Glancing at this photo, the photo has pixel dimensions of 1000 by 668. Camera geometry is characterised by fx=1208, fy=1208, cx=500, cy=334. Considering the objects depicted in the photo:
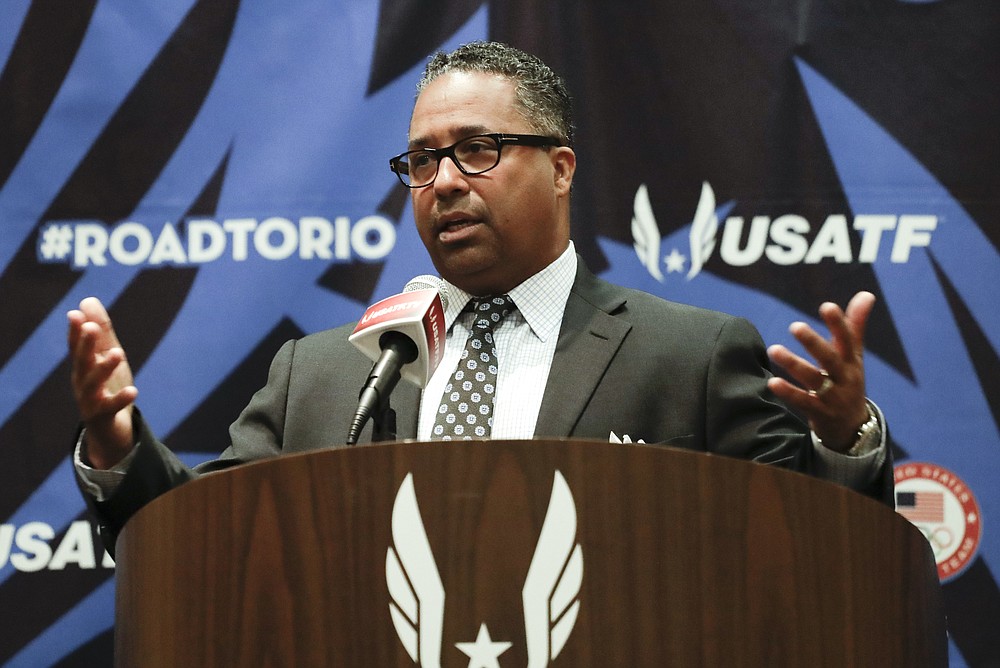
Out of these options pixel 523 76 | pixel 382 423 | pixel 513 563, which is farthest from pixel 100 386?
pixel 523 76

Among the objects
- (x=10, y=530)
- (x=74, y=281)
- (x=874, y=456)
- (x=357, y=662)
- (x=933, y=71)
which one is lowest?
(x=357, y=662)

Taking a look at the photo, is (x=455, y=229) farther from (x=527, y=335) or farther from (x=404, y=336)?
(x=404, y=336)

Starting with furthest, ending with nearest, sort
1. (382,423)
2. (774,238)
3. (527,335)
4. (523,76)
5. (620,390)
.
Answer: (774,238) < (523,76) < (527,335) < (620,390) < (382,423)

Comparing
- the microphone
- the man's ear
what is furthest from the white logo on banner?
the microphone

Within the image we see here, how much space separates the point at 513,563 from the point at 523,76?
151 centimetres

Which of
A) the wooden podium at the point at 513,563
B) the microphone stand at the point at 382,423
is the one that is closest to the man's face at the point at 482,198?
the microphone stand at the point at 382,423

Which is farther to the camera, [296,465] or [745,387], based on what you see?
[745,387]

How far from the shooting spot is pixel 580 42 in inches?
112

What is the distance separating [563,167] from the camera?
255 cm

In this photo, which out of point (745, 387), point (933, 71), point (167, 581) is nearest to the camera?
point (167, 581)

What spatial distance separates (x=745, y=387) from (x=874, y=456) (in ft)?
1.77

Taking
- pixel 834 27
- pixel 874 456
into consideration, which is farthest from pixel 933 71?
pixel 874 456

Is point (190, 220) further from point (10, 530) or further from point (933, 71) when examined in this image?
point (933, 71)

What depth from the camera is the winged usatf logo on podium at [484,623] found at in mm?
1151
